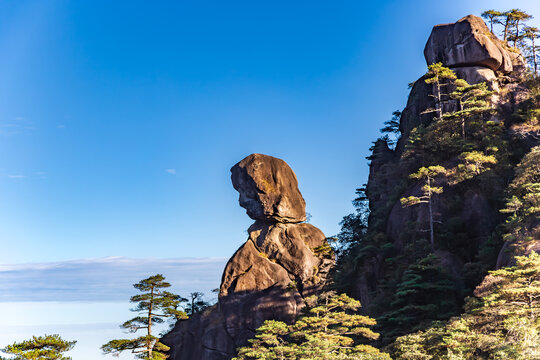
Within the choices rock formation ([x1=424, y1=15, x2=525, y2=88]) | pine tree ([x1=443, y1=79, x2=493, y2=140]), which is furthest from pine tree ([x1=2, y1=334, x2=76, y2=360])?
rock formation ([x1=424, y1=15, x2=525, y2=88])

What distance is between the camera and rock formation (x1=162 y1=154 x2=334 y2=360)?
37.4 m

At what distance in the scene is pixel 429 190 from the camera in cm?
3011

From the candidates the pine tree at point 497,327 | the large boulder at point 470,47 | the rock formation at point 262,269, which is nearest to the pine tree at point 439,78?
the large boulder at point 470,47

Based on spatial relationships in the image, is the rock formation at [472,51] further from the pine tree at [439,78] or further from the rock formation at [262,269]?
the rock formation at [262,269]

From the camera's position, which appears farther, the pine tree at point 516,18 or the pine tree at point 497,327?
the pine tree at point 516,18

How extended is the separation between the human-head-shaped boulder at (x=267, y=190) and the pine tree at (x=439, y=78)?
14.9m

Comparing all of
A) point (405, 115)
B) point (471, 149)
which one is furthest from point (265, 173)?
point (471, 149)

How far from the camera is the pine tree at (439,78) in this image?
37.4m

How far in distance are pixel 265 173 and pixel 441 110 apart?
1637 centimetres

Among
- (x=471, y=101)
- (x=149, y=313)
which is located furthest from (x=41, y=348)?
(x=471, y=101)

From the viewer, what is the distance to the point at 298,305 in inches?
1479

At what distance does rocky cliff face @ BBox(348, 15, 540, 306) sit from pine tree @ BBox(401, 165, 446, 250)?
2.27ft

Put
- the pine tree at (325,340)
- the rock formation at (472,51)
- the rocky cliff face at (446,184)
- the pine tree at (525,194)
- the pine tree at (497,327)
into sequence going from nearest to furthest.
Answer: the pine tree at (497,327) < the pine tree at (325,340) < the pine tree at (525,194) < the rocky cliff face at (446,184) < the rock formation at (472,51)

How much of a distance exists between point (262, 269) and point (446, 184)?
16.7 metres
